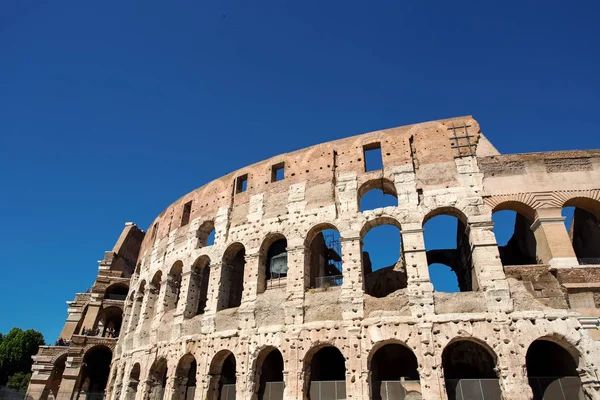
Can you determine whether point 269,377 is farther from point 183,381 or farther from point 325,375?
point 183,381

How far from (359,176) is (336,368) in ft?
23.3

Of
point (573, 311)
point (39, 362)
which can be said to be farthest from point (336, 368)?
point (39, 362)

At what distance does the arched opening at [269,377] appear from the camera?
12648mm

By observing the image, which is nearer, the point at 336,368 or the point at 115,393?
the point at 336,368

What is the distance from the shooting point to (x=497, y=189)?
12945 mm

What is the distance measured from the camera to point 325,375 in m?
14.6

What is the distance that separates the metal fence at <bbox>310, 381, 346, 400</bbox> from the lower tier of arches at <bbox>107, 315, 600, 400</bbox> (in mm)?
27

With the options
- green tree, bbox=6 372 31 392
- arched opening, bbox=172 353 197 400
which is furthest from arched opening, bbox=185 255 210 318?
green tree, bbox=6 372 31 392

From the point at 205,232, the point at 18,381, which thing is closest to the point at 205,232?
the point at 205,232

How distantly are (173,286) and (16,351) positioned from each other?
1055 inches

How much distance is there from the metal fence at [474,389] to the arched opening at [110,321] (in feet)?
66.3

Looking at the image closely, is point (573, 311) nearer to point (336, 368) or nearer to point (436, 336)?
point (436, 336)

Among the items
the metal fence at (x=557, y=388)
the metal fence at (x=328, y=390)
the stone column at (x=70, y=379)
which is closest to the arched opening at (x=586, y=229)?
the metal fence at (x=557, y=388)

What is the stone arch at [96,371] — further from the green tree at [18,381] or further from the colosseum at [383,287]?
the green tree at [18,381]
